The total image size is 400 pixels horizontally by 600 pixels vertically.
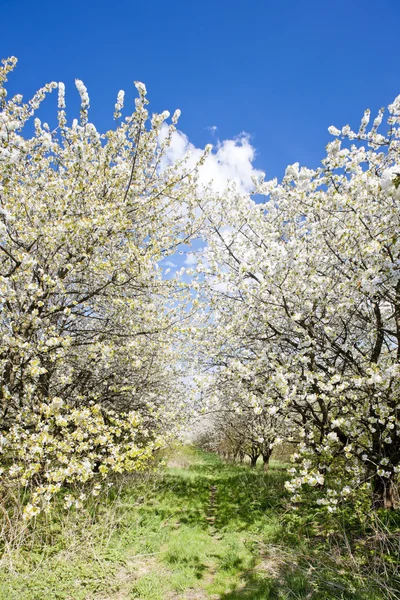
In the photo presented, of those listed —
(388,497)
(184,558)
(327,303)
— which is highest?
(327,303)

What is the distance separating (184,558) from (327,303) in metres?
5.89

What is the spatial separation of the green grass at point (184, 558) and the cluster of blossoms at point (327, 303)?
1.03 meters

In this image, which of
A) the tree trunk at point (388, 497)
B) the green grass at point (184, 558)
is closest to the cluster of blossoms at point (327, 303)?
the tree trunk at point (388, 497)

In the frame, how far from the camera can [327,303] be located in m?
6.62

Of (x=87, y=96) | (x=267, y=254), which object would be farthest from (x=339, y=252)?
(x=87, y=96)

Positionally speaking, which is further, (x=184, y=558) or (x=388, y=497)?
(x=388, y=497)

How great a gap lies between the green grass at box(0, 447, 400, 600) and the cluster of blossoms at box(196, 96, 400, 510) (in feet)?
3.39

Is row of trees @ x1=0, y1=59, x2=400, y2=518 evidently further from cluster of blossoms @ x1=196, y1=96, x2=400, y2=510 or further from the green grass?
the green grass

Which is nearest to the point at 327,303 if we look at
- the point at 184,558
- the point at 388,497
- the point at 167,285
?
the point at 167,285

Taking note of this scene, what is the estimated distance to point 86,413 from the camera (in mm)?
→ 5574

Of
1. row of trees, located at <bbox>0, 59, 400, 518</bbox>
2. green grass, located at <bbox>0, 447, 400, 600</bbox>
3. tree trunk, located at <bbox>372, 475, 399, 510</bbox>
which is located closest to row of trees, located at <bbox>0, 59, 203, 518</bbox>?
row of trees, located at <bbox>0, 59, 400, 518</bbox>

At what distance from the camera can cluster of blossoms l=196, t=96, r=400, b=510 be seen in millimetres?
5516

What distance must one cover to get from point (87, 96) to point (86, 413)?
537cm

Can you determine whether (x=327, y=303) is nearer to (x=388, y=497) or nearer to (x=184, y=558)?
(x=388, y=497)
